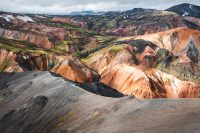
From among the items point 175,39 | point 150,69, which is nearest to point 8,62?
point 150,69

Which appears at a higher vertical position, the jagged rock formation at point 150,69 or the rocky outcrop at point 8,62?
Answer: the rocky outcrop at point 8,62

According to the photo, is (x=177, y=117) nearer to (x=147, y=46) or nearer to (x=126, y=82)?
(x=126, y=82)

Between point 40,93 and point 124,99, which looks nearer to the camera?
point 124,99

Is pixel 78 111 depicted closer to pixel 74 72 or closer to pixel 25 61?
pixel 74 72

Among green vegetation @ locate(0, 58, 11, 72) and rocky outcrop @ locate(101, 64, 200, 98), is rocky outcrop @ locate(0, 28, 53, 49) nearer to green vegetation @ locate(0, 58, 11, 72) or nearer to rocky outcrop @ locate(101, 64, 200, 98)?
green vegetation @ locate(0, 58, 11, 72)

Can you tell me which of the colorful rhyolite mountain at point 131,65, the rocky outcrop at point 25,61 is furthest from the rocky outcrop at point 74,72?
the rocky outcrop at point 25,61

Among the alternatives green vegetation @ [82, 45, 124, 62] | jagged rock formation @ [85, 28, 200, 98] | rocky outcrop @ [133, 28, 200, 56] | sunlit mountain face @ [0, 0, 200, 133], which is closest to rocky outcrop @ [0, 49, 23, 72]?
sunlit mountain face @ [0, 0, 200, 133]

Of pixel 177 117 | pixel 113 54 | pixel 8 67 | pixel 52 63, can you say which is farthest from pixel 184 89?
pixel 177 117

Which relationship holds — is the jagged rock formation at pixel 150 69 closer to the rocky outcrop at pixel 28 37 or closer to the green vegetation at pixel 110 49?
the green vegetation at pixel 110 49
